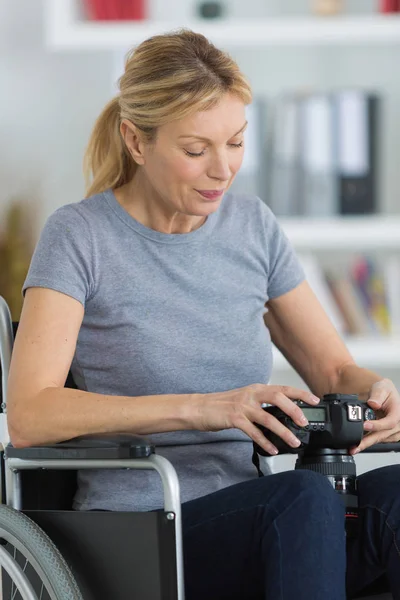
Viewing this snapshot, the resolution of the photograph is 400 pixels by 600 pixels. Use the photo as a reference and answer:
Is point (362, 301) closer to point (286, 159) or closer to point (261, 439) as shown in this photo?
point (286, 159)

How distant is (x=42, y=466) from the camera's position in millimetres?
1391

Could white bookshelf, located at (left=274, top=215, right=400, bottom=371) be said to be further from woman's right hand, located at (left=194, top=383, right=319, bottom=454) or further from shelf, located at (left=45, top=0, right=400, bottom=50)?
woman's right hand, located at (left=194, top=383, right=319, bottom=454)

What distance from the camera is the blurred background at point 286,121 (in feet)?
9.19

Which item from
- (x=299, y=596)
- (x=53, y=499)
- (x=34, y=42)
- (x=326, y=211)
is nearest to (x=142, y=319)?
(x=53, y=499)

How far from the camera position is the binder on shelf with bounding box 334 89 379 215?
2.81 meters

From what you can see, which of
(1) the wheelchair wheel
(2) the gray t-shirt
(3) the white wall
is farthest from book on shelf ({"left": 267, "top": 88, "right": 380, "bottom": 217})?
(1) the wheelchair wheel

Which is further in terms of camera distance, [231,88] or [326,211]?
[326,211]

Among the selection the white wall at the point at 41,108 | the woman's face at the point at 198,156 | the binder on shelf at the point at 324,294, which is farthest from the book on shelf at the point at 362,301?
the woman's face at the point at 198,156

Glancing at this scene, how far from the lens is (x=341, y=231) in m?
2.83

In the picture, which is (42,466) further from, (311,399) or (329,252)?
(329,252)

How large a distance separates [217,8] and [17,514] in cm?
186

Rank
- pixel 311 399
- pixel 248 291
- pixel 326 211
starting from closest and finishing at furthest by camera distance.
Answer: pixel 311 399 < pixel 248 291 < pixel 326 211

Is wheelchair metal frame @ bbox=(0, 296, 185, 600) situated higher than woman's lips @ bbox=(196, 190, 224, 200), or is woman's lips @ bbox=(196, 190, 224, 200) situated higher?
woman's lips @ bbox=(196, 190, 224, 200)

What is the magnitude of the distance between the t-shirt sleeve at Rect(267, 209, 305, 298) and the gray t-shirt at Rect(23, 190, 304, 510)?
0.24ft
